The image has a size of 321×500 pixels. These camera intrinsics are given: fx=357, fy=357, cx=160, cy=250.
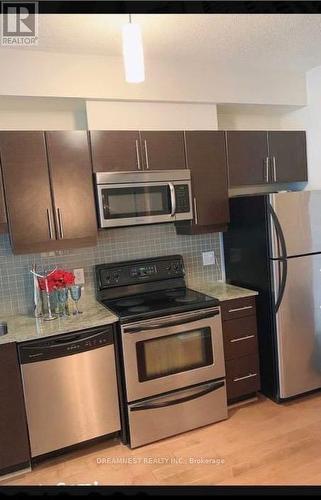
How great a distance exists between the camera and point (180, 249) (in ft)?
10.3

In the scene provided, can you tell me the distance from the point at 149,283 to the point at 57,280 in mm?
781

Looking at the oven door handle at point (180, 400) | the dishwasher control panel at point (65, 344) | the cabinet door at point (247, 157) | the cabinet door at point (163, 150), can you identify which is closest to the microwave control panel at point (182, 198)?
the cabinet door at point (163, 150)

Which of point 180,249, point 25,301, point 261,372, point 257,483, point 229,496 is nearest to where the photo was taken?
point 229,496

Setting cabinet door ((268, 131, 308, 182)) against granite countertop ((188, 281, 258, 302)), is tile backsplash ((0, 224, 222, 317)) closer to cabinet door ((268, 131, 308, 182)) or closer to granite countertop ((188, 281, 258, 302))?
granite countertop ((188, 281, 258, 302))

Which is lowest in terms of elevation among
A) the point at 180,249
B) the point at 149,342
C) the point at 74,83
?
the point at 149,342

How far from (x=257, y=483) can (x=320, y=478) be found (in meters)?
0.36

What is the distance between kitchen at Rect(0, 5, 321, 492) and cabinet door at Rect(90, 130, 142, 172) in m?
0.01

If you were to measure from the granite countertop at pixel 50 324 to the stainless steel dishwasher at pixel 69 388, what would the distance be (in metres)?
0.04

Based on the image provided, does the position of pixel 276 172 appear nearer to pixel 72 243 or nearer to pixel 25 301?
pixel 72 243

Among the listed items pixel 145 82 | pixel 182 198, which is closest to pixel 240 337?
pixel 182 198

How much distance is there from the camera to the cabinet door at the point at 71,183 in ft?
7.84

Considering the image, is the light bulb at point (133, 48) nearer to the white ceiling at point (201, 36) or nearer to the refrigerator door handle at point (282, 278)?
the white ceiling at point (201, 36)

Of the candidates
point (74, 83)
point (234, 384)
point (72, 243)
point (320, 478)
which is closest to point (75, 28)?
point (74, 83)

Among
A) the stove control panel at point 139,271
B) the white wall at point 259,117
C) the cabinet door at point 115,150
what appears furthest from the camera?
the white wall at point 259,117
